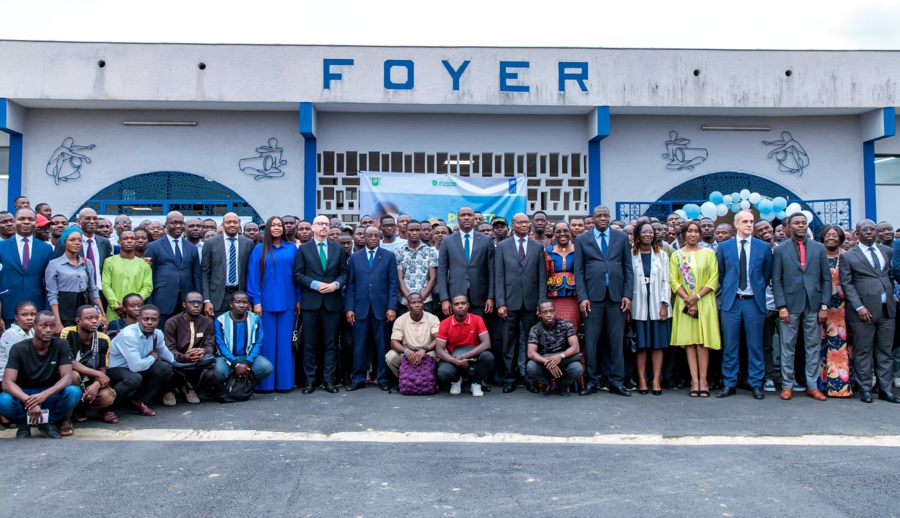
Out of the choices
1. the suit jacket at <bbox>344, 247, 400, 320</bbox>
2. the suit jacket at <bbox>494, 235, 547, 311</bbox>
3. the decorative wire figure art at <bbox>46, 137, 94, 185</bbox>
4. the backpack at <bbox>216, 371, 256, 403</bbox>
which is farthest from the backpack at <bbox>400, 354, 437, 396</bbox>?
the decorative wire figure art at <bbox>46, 137, 94, 185</bbox>

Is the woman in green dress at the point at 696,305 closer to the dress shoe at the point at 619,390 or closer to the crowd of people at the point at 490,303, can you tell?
the crowd of people at the point at 490,303

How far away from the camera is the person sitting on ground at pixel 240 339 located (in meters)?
7.13

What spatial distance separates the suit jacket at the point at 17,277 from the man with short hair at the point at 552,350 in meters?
5.04

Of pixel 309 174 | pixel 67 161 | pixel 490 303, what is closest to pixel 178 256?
pixel 490 303

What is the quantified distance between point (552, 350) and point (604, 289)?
862 millimetres

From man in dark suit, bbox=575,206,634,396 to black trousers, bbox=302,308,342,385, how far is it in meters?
2.76

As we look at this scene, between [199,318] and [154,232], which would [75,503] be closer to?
[199,318]

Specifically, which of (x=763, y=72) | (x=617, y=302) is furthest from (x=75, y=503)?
(x=763, y=72)

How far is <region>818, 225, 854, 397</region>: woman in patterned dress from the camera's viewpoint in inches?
287

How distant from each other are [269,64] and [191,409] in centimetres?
727

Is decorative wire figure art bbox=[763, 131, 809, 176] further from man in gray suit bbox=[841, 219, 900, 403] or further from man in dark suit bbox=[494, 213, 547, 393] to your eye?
man in dark suit bbox=[494, 213, 547, 393]

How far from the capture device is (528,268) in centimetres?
746

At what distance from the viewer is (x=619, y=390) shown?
7.33m

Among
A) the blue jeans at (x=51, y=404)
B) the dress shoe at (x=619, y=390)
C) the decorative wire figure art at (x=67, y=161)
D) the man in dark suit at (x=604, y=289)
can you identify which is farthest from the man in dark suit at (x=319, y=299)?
the decorative wire figure art at (x=67, y=161)
